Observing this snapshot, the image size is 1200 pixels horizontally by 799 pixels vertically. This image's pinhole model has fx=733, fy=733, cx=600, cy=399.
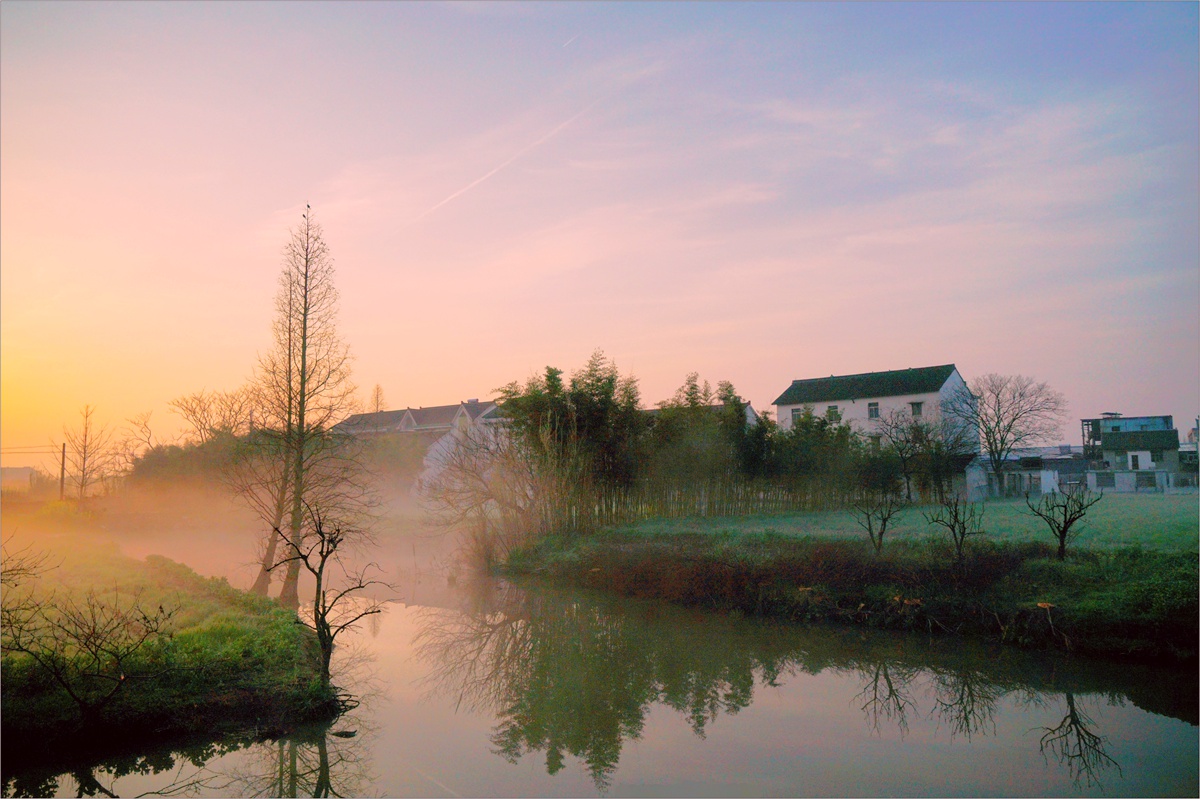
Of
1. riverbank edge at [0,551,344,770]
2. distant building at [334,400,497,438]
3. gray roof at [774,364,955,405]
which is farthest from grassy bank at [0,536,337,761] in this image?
distant building at [334,400,497,438]

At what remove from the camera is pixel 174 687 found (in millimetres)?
7234

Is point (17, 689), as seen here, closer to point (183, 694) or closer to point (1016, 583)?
point (183, 694)

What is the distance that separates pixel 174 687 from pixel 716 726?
18.2 feet

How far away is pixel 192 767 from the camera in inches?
254

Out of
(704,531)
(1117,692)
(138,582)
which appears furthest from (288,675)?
(704,531)

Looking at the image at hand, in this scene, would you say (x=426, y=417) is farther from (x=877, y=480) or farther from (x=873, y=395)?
(x=877, y=480)

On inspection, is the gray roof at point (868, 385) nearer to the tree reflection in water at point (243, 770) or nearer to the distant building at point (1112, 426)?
the distant building at point (1112, 426)

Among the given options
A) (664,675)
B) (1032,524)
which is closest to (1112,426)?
(1032,524)

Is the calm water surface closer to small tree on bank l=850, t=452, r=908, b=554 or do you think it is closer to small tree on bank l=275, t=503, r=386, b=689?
small tree on bank l=275, t=503, r=386, b=689

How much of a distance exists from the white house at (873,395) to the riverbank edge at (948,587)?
17133 millimetres

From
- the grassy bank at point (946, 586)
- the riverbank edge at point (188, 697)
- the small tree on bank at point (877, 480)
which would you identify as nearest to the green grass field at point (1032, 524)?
the grassy bank at point (946, 586)

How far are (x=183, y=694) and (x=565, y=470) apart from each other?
13.0m

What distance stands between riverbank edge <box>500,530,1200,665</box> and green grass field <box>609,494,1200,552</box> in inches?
33.5

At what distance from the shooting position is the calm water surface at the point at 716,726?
6402mm
